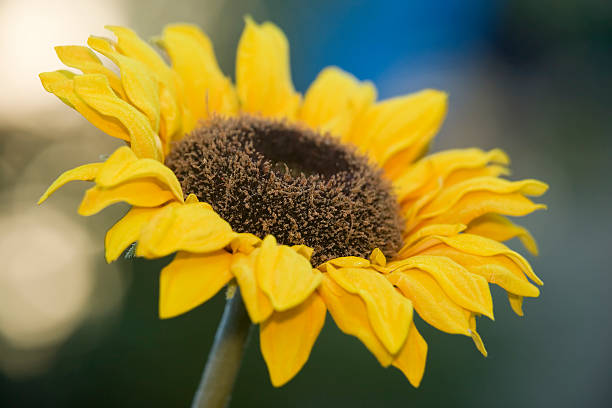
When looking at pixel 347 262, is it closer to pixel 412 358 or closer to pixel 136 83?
pixel 412 358

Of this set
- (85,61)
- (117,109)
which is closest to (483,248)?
(117,109)

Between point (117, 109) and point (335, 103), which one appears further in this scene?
point (335, 103)

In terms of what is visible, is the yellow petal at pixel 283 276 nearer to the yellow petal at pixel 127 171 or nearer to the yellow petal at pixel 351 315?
the yellow petal at pixel 351 315

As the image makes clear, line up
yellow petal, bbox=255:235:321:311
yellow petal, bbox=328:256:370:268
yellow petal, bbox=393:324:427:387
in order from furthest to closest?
yellow petal, bbox=328:256:370:268
yellow petal, bbox=393:324:427:387
yellow petal, bbox=255:235:321:311

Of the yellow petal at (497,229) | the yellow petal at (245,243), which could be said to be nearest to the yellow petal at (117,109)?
the yellow petal at (245,243)

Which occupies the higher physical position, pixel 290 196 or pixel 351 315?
pixel 290 196

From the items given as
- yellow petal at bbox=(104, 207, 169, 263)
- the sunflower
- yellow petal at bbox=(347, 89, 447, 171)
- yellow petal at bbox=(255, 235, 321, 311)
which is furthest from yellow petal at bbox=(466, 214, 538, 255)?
yellow petal at bbox=(104, 207, 169, 263)

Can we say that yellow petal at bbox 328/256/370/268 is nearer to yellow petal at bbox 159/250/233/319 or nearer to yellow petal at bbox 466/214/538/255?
yellow petal at bbox 159/250/233/319
